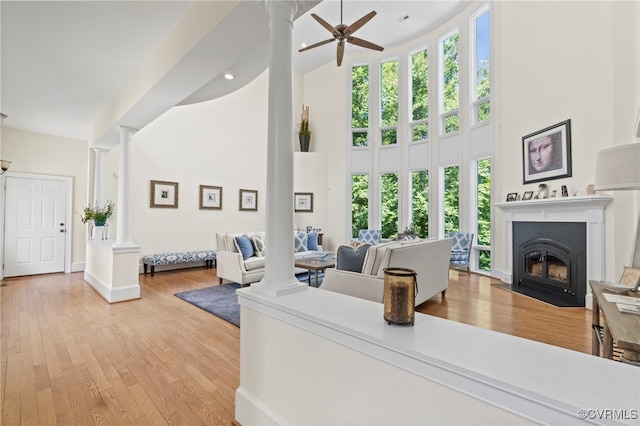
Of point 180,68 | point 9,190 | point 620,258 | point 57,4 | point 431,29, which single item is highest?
→ point 431,29

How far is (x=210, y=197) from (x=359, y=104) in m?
4.53

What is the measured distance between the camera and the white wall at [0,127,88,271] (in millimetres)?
5383

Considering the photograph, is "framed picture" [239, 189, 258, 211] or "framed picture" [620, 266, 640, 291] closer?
"framed picture" [620, 266, 640, 291]

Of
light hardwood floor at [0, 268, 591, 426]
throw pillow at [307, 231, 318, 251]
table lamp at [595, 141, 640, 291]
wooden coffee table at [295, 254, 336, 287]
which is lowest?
light hardwood floor at [0, 268, 591, 426]

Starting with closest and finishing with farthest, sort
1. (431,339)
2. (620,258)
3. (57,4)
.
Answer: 1. (431,339)
2. (57,4)
3. (620,258)

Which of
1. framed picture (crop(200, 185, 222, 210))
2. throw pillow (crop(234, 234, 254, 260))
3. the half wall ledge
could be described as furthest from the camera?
framed picture (crop(200, 185, 222, 210))

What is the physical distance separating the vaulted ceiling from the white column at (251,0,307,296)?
198 millimetres

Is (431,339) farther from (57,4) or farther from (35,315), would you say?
(35,315)

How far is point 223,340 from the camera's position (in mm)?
2779

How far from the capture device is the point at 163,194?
20.1 feet

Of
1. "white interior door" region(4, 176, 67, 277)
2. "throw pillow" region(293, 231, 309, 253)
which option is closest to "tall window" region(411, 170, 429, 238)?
"throw pillow" region(293, 231, 309, 253)

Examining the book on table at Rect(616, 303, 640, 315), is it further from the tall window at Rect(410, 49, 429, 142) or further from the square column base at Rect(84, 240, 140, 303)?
the tall window at Rect(410, 49, 429, 142)

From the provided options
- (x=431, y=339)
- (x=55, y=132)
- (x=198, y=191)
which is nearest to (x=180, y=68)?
(x=431, y=339)

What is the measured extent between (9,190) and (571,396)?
770 centimetres
